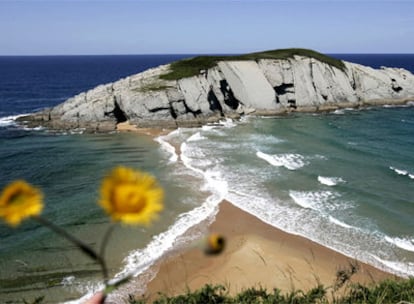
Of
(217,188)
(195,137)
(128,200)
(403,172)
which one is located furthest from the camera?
(195,137)

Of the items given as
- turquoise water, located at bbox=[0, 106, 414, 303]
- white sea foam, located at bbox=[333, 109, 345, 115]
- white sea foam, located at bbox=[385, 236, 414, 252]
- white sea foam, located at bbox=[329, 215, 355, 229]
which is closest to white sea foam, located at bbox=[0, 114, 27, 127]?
turquoise water, located at bbox=[0, 106, 414, 303]

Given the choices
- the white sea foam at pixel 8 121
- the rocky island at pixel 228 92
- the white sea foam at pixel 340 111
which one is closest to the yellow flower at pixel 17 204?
the rocky island at pixel 228 92

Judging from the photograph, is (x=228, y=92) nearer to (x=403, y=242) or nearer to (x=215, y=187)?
(x=215, y=187)

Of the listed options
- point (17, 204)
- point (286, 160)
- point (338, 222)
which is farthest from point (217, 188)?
point (17, 204)

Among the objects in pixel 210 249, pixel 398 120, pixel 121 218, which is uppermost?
pixel 121 218

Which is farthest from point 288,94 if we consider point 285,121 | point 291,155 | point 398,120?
point 291,155

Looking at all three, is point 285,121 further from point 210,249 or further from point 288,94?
point 210,249
